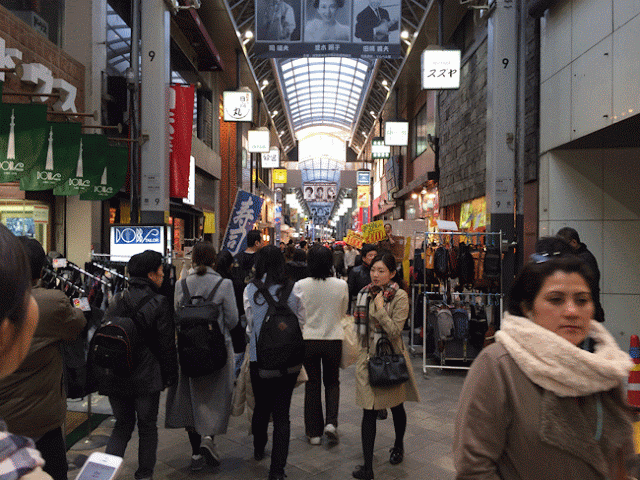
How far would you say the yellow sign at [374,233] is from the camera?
11.0 metres

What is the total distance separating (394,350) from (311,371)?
0.92m

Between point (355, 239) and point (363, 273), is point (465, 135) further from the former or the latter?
point (363, 273)

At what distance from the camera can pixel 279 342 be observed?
148 inches

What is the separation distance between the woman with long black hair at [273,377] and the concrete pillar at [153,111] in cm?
514

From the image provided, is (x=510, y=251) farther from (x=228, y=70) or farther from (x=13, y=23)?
(x=228, y=70)

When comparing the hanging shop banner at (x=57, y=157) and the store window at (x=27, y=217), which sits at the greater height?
the hanging shop banner at (x=57, y=157)

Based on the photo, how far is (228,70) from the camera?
2028 cm

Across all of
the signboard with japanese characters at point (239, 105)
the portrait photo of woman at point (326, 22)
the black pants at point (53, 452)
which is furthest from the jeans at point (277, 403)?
the signboard with japanese characters at point (239, 105)

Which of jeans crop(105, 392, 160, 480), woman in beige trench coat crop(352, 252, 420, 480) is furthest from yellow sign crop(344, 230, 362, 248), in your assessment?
jeans crop(105, 392, 160, 480)

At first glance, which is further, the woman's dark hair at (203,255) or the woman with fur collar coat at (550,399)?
the woman's dark hair at (203,255)

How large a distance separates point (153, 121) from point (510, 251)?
5.83 meters

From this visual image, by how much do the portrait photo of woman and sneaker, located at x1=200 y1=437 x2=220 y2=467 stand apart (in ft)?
31.3

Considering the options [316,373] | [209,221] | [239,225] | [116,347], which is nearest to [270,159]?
[209,221]

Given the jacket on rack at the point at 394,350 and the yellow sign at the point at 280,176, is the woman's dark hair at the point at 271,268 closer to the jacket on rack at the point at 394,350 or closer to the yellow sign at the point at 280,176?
the jacket on rack at the point at 394,350
